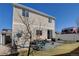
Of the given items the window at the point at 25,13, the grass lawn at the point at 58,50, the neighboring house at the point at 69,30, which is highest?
the window at the point at 25,13

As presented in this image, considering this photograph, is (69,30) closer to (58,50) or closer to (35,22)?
(58,50)

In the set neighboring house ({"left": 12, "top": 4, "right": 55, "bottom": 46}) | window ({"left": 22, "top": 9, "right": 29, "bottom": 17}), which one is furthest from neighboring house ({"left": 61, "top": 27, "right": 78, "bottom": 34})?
window ({"left": 22, "top": 9, "right": 29, "bottom": 17})

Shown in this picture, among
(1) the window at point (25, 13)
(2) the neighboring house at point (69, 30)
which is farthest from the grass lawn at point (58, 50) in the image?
(1) the window at point (25, 13)

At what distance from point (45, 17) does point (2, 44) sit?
0.98 meters

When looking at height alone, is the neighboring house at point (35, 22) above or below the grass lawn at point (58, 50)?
above

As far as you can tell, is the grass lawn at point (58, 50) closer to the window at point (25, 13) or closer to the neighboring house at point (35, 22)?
the neighboring house at point (35, 22)

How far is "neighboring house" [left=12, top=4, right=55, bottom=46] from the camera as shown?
551 centimetres

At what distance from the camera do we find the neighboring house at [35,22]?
551 cm

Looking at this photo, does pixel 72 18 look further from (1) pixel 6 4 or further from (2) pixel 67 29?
(1) pixel 6 4

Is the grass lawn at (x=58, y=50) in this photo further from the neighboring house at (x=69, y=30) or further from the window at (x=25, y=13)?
the window at (x=25, y=13)

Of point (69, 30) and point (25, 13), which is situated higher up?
point (25, 13)

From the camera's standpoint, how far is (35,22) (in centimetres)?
556

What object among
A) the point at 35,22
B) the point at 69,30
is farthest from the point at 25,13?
the point at 69,30

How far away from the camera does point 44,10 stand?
551 centimetres
